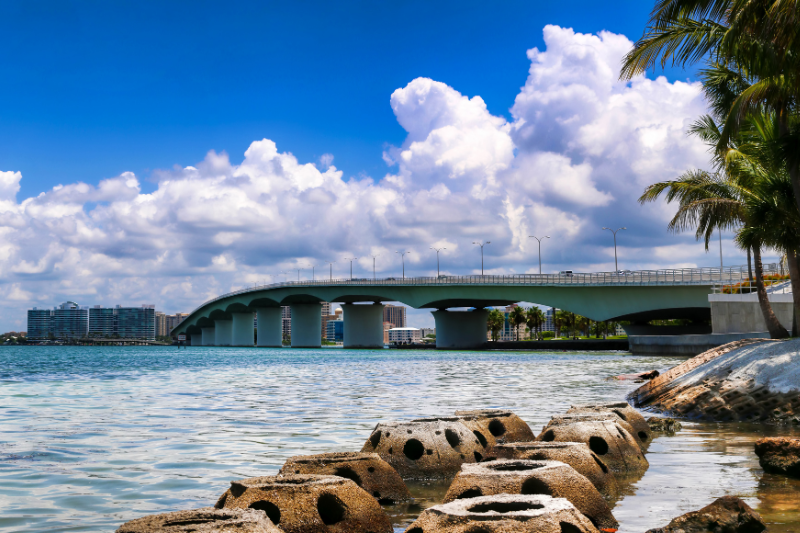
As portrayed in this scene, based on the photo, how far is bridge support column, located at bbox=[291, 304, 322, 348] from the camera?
12156 centimetres

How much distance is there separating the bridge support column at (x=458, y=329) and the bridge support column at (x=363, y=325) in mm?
14329

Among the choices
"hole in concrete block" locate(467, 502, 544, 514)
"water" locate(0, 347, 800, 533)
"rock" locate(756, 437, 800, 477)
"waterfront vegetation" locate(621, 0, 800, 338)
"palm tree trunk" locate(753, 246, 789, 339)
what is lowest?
"water" locate(0, 347, 800, 533)

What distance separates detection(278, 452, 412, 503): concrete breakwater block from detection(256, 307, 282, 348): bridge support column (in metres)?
125

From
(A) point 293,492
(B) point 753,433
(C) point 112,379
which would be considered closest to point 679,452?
(B) point 753,433

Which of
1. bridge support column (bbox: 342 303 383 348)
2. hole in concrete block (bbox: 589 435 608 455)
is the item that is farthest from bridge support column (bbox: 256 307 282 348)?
hole in concrete block (bbox: 589 435 608 455)

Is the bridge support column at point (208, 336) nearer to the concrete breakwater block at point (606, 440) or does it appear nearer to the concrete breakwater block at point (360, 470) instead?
the concrete breakwater block at point (606, 440)

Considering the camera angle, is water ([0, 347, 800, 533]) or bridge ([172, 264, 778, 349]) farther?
bridge ([172, 264, 778, 349])

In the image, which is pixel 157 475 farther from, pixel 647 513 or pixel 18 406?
pixel 18 406

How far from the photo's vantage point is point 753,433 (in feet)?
45.5

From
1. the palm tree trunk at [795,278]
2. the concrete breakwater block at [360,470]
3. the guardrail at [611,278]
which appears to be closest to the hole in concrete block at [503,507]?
the concrete breakwater block at [360,470]

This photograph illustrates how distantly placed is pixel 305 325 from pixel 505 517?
11934cm

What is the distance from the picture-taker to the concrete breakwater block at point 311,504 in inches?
239

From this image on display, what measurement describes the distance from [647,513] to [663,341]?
52.4 m

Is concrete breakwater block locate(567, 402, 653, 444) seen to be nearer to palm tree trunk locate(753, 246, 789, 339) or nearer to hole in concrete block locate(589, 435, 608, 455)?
hole in concrete block locate(589, 435, 608, 455)
